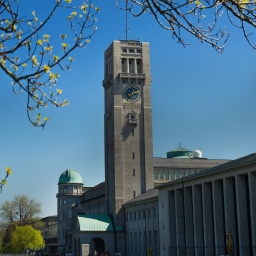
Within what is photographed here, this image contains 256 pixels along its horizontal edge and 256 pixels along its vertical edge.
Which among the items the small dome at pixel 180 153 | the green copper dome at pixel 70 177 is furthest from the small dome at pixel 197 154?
the green copper dome at pixel 70 177

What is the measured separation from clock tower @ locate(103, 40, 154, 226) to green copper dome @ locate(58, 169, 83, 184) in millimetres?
42606

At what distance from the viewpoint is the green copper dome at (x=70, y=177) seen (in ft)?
500

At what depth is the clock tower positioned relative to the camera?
4190 inches

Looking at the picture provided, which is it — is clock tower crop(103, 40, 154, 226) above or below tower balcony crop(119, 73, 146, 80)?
below

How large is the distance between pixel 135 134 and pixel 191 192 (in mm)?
34889

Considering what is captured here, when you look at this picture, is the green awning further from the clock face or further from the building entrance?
the clock face

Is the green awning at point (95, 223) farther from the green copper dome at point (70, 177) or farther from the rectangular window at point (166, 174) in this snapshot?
the green copper dome at point (70, 177)

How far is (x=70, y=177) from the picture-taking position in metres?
153

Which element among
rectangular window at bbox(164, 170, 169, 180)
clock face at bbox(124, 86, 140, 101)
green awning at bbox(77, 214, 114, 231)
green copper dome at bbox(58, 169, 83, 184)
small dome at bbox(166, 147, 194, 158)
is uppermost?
clock face at bbox(124, 86, 140, 101)

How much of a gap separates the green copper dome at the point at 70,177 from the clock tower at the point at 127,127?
140 feet

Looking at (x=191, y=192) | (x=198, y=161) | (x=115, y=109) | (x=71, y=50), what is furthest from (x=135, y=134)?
(x=71, y=50)

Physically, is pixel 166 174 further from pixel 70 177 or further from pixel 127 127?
pixel 70 177

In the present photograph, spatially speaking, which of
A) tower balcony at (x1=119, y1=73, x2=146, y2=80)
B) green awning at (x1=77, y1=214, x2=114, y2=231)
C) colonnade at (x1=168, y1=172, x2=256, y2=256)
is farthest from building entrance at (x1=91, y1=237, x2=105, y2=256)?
colonnade at (x1=168, y1=172, x2=256, y2=256)

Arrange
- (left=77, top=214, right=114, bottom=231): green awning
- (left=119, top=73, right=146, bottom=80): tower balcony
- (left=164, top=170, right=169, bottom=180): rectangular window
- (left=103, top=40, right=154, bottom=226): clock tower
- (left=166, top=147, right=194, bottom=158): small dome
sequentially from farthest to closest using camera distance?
(left=166, top=147, right=194, bottom=158): small dome < (left=164, top=170, right=169, bottom=180): rectangular window < (left=119, top=73, right=146, bottom=80): tower balcony < (left=103, top=40, right=154, bottom=226): clock tower < (left=77, top=214, right=114, bottom=231): green awning
